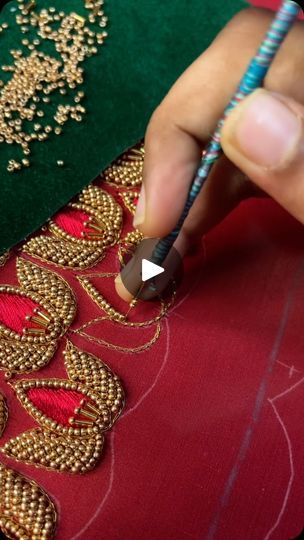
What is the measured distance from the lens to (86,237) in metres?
0.74

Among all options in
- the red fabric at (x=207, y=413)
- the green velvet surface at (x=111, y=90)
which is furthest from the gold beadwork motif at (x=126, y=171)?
the red fabric at (x=207, y=413)

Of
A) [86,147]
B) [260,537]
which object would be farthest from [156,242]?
[260,537]

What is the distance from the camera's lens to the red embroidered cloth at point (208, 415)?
0.59 metres

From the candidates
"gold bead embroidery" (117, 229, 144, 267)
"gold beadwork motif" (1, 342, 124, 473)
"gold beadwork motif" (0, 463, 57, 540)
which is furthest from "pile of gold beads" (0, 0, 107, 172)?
"gold beadwork motif" (0, 463, 57, 540)

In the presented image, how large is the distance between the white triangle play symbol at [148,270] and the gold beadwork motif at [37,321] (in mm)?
86

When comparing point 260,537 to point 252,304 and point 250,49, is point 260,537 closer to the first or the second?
point 252,304

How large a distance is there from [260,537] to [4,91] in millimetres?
609

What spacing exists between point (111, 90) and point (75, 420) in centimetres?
45

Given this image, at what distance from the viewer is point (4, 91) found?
814 millimetres

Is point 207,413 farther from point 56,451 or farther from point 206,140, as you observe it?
point 206,140

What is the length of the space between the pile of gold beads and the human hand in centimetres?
17

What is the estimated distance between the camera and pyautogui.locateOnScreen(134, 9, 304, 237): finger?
0.66m

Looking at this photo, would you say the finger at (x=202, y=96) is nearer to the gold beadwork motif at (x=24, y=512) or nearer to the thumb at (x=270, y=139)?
the thumb at (x=270, y=139)

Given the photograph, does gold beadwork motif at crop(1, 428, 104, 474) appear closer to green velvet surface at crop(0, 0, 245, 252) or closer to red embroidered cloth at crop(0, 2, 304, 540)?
red embroidered cloth at crop(0, 2, 304, 540)
